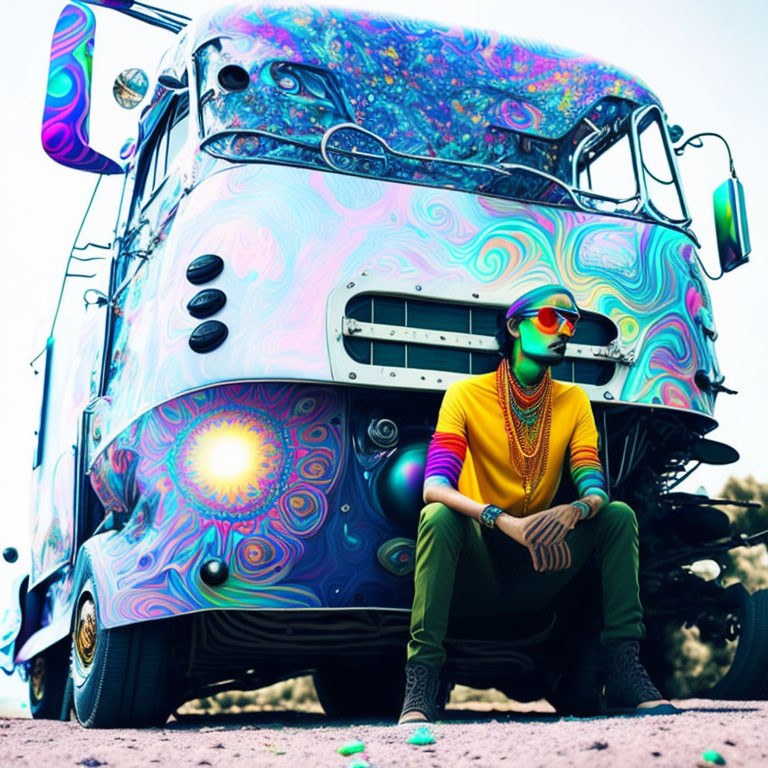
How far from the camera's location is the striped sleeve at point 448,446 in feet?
14.2

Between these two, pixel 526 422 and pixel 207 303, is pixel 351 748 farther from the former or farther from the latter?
pixel 207 303

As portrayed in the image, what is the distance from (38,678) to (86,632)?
2402mm

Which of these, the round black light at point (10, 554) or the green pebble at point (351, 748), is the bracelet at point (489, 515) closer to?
the green pebble at point (351, 748)

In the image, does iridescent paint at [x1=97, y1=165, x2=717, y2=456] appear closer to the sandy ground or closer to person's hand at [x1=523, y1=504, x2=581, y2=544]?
person's hand at [x1=523, y1=504, x2=581, y2=544]

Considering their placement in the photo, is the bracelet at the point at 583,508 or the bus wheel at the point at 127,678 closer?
the bracelet at the point at 583,508

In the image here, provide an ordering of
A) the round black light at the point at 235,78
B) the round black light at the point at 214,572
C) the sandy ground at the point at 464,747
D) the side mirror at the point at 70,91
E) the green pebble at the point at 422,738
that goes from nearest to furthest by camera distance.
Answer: the sandy ground at the point at 464,747 < the green pebble at the point at 422,738 < the round black light at the point at 214,572 < the round black light at the point at 235,78 < the side mirror at the point at 70,91

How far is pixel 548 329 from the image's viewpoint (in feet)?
14.9

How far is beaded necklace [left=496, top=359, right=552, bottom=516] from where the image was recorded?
4.50m

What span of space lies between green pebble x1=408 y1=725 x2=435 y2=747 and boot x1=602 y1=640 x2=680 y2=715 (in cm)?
94

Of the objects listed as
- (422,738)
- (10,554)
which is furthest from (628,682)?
(10,554)

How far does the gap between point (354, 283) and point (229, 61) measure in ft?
4.23

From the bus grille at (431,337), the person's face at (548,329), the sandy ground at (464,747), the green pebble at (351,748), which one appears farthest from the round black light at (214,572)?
the person's face at (548,329)

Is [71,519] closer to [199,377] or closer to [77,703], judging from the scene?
[77,703]

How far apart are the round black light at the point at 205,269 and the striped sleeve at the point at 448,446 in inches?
41.5
